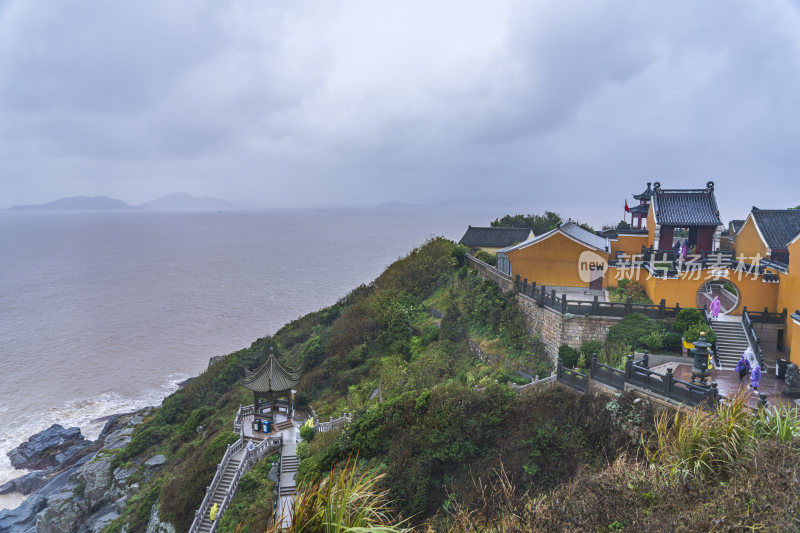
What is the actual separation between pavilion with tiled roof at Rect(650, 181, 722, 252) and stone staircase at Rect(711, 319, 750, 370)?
18.1 feet

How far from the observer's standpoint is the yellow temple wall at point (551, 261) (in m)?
23.3

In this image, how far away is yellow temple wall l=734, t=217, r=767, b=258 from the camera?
22791 mm

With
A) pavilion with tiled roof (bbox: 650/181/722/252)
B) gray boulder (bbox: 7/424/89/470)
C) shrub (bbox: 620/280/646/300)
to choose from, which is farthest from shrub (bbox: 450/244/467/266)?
gray boulder (bbox: 7/424/89/470)

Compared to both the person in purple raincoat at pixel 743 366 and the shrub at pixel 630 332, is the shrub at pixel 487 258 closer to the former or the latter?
the shrub at pixel 630 332

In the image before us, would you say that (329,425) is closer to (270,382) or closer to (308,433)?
(308,433)

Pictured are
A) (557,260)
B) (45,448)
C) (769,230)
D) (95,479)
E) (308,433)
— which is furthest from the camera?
(45,448)

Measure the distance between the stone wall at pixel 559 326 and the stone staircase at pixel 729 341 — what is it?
3.52 metres

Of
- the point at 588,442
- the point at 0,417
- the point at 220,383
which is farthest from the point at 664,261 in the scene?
the point at 0,417

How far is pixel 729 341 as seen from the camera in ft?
55.3

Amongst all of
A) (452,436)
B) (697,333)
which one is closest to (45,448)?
(452,436)

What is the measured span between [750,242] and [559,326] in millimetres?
13380

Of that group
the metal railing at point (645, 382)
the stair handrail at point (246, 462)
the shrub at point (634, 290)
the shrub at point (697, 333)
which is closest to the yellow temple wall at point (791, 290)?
the shrub at point (697, 333)

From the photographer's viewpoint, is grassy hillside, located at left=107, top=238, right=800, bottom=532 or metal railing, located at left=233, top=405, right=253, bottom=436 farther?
metal railing, located at left=233, top=405, right=253, bottom=436

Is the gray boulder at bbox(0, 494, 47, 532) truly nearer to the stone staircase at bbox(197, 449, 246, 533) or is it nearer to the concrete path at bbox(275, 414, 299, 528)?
the stone staircase at bbox(197, 449, 246, 533)
